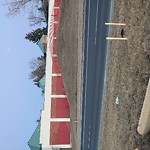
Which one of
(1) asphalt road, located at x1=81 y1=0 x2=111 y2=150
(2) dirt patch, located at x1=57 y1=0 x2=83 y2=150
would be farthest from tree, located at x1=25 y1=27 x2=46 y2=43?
(1) asphalt road, located at x1=81 y1=0 x2=111 y2=150

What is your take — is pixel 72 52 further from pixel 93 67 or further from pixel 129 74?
pixel 129 74

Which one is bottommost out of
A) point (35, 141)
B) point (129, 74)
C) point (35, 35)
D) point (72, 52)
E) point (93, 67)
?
point (35, 141)

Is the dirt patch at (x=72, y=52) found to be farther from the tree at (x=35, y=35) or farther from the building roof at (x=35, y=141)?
the tree at (x=35, y=35)

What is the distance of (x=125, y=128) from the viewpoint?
869 inches

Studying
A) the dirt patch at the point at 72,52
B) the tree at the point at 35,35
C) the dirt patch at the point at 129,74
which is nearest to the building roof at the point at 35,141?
the dirt patch at the point at 72,52

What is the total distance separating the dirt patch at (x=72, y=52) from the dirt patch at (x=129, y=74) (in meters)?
6.46

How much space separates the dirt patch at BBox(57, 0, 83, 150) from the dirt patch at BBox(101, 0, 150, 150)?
646 cm

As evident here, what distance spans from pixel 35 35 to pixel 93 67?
31940 millimetres

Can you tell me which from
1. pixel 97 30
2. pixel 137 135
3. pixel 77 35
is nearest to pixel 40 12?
pixel 77 35

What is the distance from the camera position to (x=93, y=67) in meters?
29.9

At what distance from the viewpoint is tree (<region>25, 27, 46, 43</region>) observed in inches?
2377

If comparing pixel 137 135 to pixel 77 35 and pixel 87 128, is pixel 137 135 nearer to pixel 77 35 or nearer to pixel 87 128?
pixel 87 128

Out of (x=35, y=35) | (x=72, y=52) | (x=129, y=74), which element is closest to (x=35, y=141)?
(x=72, y=52)

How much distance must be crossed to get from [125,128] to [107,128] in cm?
488
